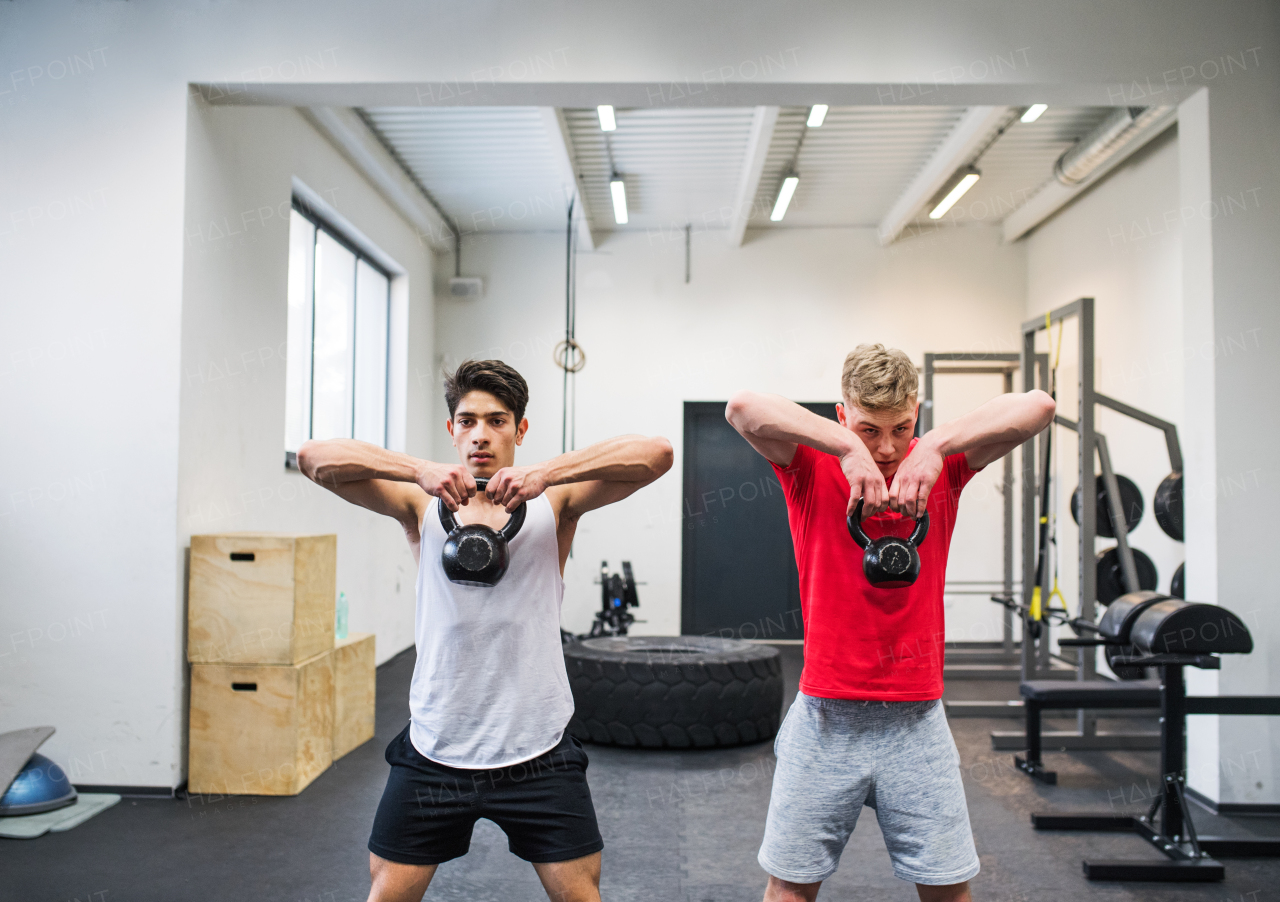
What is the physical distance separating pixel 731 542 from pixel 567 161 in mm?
3287

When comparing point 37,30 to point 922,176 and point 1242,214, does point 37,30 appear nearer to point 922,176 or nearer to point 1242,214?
point 1242,214

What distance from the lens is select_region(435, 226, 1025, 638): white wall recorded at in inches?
281

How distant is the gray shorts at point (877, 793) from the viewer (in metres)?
1.51

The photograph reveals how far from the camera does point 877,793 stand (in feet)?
5.09

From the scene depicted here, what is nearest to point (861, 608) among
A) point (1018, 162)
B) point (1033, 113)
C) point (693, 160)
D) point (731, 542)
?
point (1033, 113)

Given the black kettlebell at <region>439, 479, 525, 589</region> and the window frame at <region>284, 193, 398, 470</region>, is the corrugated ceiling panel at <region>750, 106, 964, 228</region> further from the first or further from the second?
the black kettlebell at <region>439, 479, 525, 589</region>

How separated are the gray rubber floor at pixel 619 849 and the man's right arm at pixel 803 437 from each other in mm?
1535

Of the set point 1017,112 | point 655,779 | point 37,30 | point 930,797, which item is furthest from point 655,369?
point 930,797

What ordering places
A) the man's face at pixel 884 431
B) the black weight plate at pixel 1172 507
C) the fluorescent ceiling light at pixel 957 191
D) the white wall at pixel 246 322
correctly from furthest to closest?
the fluorescent ceiling light at pixel 957 191, the black weight plate at pixel 1172 507, the white wall at pixel 246 322, the man's face at pixel 884 431

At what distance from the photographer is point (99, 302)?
131 inches

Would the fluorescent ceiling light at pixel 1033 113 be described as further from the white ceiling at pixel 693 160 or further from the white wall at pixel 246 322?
the white wall at pixel 246 322

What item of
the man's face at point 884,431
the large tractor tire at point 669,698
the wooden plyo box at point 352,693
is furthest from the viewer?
the large tractor tire at point 669,698

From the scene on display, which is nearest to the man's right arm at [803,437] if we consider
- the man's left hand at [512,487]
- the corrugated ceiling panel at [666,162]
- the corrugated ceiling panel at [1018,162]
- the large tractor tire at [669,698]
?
the man's left hand at [512,487]

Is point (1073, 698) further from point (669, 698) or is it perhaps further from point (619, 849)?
point (619, 849)
